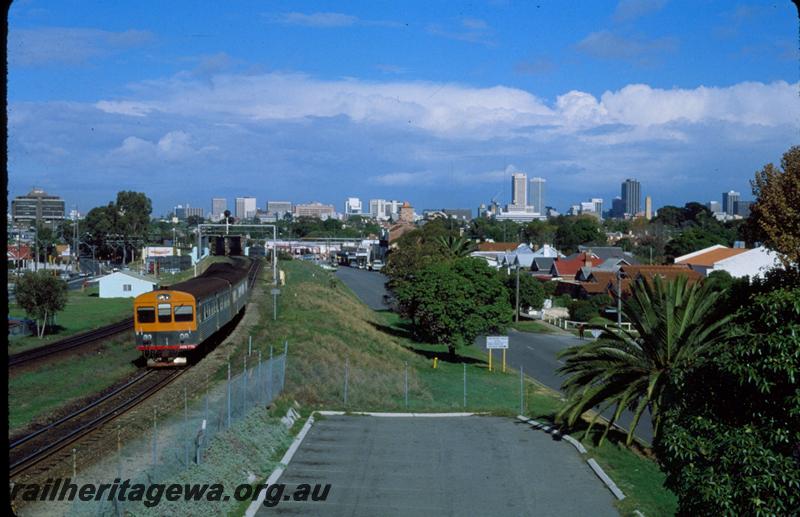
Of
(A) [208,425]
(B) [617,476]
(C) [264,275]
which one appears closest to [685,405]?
(B) [617,476]

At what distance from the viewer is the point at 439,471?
1578 centimetres

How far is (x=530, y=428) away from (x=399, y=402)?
4819 millimetres

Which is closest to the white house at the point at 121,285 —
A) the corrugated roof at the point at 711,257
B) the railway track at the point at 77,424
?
the railway track at the point at 77,424

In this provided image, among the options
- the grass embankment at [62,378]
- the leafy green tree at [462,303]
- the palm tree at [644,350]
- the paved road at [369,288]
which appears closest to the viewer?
the palm tree at [644,350]

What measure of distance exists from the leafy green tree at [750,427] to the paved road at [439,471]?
5.22m

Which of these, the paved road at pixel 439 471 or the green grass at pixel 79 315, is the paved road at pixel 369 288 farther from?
the paved road at pixel 439 471

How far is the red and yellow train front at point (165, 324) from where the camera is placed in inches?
1038

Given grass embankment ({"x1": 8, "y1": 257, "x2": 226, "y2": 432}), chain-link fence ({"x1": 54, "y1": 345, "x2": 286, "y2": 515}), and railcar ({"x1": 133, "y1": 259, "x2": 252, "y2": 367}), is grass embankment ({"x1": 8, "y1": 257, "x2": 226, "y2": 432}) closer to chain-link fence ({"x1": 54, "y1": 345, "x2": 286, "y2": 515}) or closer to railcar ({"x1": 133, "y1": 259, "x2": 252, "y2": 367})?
railcar ({"x1": 133, "y1": 259, "x2": 252, "y2": 367})

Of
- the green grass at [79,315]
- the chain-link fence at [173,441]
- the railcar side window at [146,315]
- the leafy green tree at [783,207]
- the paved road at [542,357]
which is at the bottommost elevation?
the paved road at [542,357]

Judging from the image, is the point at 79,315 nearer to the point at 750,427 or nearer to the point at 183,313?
the point at 183,313

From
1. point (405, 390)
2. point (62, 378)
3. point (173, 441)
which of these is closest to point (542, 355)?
point (405, 390)

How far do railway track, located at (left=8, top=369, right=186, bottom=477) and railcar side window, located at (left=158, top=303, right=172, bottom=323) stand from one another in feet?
7.24

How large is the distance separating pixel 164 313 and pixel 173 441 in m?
13.0

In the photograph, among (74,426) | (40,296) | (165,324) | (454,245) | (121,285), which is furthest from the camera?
(121,285)
